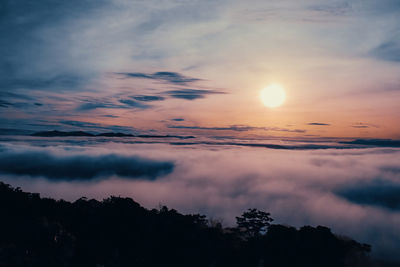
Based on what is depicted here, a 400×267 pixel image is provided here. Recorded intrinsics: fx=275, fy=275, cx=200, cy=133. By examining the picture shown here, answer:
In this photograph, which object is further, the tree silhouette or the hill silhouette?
the tree silhouette

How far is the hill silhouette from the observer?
15.9 meters

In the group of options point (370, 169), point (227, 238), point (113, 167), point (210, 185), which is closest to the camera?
point (227, 238)

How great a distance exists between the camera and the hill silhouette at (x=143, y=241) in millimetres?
15867

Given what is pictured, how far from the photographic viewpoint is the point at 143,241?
1845cm

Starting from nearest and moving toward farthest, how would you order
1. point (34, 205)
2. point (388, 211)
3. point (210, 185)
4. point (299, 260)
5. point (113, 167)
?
point (299, 260) < point (34, 205) < point (388, 211) < point (210, 185) < point (113, 167)

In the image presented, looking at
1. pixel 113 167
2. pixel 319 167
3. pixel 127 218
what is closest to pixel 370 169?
pixel 319 167

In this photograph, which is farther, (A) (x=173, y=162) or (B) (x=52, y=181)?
(A) (x=173, y=162)

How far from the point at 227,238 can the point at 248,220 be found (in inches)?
133

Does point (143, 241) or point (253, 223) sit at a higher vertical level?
point (253, 223)

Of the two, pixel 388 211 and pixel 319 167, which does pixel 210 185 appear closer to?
pixel 388 211

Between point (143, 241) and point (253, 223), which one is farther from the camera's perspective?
point (253, 223)

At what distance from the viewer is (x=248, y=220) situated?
22062mm

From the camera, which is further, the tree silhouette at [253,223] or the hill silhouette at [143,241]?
the tree silhouette at [253,223]

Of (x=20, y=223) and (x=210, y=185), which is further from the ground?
(x=20, y=223)
